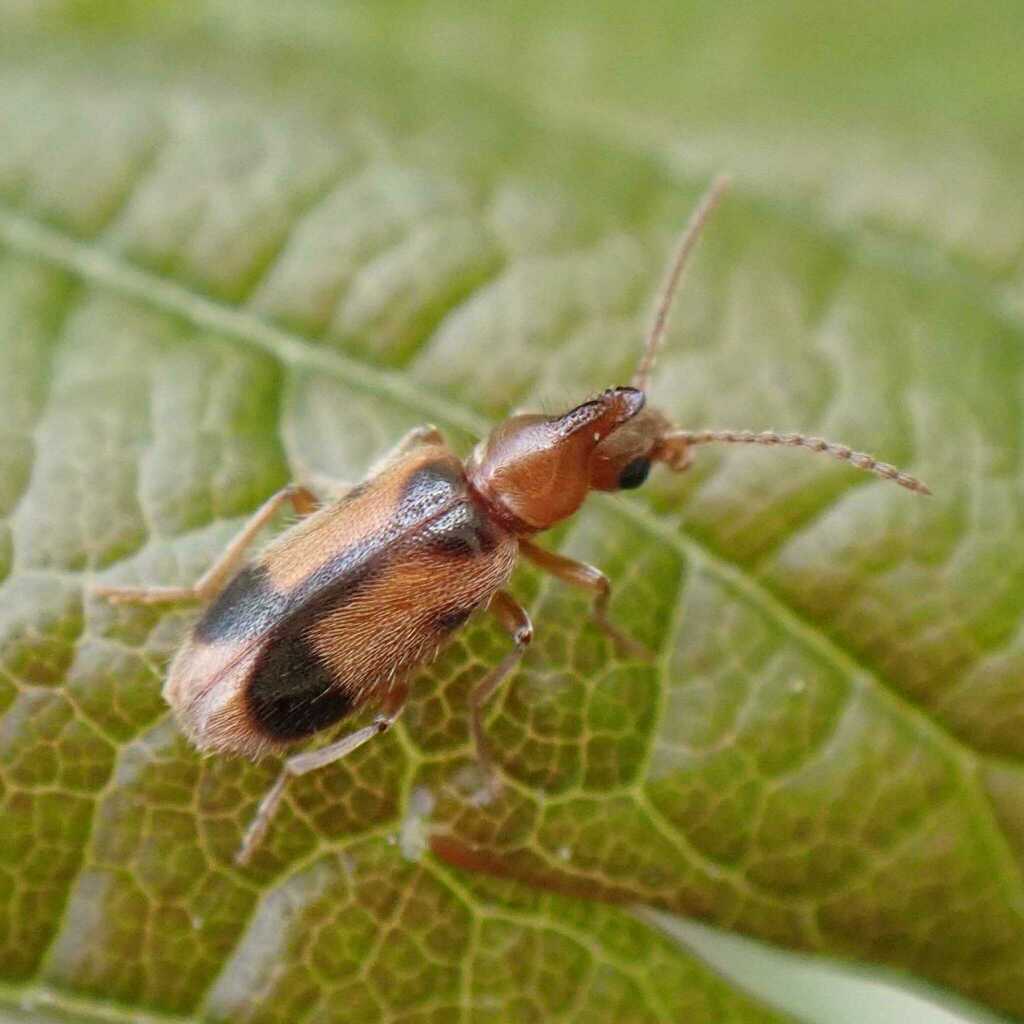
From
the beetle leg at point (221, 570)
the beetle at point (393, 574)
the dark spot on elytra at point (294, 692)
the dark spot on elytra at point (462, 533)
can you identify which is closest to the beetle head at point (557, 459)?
the beetle at point (393, 574)

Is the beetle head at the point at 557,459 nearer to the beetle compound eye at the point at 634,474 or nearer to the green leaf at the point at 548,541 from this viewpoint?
the beetle compound eye at the point at 634,474

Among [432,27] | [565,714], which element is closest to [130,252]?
[432,27]

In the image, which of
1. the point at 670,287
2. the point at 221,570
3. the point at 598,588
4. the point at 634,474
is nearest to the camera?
the point at 221,570

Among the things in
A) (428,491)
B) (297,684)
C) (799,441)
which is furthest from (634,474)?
(297,684)

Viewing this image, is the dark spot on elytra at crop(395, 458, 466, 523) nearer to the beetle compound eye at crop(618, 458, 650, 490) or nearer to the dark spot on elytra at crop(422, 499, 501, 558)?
the dark spot on elytra at crop(422, 499, 501, 558)

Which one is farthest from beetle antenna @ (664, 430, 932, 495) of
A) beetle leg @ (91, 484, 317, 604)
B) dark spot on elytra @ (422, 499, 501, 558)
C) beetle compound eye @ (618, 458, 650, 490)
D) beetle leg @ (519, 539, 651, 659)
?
beetle leg @ (91, 484, 317, 604)

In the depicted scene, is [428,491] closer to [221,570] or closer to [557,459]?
[557,459]
